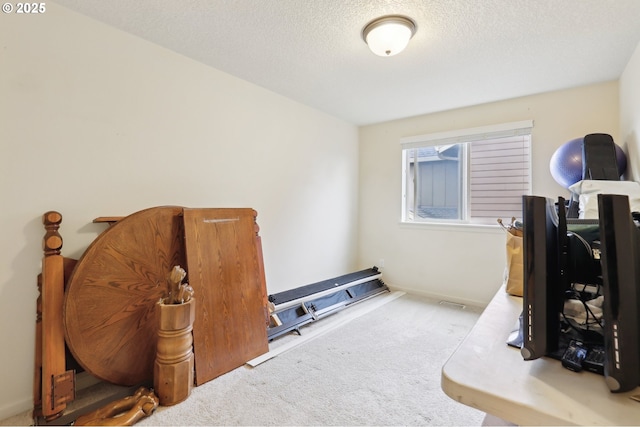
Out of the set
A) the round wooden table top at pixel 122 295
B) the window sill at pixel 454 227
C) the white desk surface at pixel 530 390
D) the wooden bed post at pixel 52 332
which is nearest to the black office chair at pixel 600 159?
the window sill at pixel 454 227

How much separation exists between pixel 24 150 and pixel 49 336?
1.11 metres

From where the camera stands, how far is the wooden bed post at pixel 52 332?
1.61m

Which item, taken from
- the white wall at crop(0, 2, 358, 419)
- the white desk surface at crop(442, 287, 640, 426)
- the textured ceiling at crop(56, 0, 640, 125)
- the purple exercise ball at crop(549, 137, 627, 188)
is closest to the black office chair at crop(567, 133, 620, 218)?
the purple exercise ball at crop(549, 137, 627, 188)

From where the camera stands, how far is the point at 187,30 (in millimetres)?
2131

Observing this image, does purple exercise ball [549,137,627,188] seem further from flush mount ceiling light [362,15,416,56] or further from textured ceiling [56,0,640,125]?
flush mount ceiling light [362,15,416,56]

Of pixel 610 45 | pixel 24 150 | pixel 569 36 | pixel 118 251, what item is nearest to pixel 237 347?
pixel 118 251

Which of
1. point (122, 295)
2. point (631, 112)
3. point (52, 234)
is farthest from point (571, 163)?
point (52, 234)

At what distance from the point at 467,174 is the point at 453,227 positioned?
0.71m

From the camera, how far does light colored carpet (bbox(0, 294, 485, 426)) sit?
1679 millimetres

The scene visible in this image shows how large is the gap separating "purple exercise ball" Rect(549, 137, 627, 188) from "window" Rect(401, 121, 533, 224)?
68 cm

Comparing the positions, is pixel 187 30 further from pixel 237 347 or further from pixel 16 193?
pixel 237 347

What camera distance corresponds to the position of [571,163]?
2553 mm

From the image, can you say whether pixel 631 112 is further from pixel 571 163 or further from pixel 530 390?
pixel 530 390

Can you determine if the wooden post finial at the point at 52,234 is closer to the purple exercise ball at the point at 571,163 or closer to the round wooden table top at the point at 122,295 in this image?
the round wooden table top at the point at 122,295
